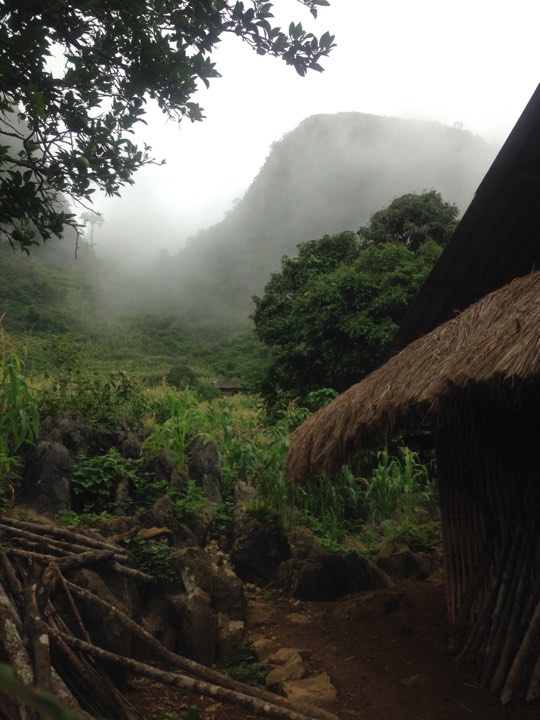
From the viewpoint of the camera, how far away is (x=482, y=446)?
4.36m

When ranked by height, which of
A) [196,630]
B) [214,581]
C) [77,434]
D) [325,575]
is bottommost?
[325,575]

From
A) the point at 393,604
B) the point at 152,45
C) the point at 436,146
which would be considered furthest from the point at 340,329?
the point at 436,146

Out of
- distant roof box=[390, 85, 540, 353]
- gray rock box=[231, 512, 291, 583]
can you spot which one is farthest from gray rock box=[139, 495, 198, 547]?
distant roof box=[390, 85, 540, 353]

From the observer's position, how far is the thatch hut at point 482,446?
331cm

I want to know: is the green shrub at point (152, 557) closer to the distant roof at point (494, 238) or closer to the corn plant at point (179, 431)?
the corn plant at point (179, 431)

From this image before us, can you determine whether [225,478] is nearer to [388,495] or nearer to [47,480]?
[388,495]

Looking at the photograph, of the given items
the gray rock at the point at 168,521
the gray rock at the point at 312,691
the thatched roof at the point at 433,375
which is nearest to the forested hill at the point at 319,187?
the gray rock at the point at 168,521

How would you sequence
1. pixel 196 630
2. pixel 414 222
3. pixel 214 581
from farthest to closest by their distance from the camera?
pixel 414 222
pixel 214 581
pixel 196 630

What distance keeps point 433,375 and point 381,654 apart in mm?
2108

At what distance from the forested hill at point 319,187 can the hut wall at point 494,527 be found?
45.0m

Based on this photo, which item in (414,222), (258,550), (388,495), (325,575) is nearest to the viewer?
(325,575)

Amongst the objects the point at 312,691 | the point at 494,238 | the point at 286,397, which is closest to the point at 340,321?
the point at 286,397

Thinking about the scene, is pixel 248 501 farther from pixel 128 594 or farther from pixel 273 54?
pixel 273 54

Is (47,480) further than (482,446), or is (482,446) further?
(47,480)
